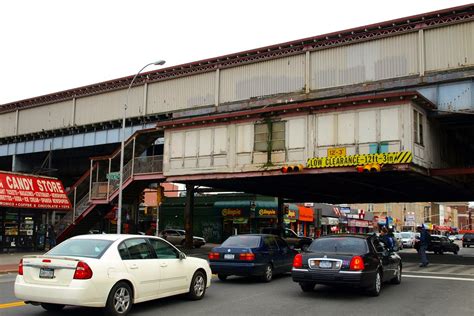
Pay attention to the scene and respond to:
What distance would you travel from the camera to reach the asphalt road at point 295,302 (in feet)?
32.0

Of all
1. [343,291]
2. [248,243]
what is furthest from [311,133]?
[343,291]

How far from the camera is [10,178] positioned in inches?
1000

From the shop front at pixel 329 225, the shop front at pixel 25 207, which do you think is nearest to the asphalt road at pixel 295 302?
the shop front at pixel 25 207

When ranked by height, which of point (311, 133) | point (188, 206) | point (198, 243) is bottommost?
point (198, 243)

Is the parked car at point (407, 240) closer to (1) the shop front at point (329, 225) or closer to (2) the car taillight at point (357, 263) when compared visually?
(1) the shop front at point (329, 225)

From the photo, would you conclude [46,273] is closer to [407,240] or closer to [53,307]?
[53,307]

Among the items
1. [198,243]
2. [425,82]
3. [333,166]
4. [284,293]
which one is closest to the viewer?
[284,293]

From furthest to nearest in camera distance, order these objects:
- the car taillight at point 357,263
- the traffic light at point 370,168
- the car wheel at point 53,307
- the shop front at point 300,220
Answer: the shop front at point 300,220 → the traffic light at point 370,168 → the car taillight at point 357,263 → the car wheel at point 53,307

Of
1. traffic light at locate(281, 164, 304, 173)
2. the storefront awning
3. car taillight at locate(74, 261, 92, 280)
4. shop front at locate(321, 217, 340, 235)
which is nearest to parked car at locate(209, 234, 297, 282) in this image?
car taillight at locate(74, 261, 92, 280)

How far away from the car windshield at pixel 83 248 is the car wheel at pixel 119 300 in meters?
0.68

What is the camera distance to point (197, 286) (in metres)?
11.1

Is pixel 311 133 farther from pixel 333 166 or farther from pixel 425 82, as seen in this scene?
pixel 425 82

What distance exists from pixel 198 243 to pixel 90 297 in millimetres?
32782

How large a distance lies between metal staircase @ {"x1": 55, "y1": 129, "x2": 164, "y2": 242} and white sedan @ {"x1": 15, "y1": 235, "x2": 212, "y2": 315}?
72.1ft
